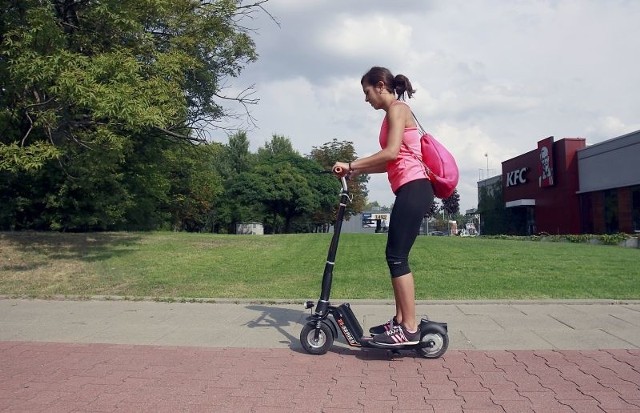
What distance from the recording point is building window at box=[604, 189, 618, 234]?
2922 cm

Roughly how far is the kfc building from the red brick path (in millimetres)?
25590

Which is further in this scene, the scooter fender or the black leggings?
the scooter fender

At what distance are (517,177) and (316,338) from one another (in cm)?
3773

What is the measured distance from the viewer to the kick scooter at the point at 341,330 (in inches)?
199

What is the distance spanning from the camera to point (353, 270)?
1128 centimetres

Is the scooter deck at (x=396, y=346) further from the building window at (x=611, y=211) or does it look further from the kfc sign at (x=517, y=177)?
the kfc sign at (x=517, y=177)

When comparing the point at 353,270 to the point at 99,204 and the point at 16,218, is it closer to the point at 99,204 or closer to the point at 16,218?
the point at 99,204

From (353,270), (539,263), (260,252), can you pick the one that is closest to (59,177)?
(260,252)

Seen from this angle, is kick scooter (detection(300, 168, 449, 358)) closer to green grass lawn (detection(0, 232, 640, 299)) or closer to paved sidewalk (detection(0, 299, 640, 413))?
paved sidewalk (detection(0, 299, 640, 413))

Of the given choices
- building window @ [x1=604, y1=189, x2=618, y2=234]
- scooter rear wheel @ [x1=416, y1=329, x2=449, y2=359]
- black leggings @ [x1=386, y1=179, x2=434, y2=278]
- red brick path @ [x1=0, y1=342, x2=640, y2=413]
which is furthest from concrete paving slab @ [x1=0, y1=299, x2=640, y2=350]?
building window @ [x1=604, y1=189, x2=618, y2=234]

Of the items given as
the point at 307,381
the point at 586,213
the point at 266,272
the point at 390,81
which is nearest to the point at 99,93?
the point at 266,272

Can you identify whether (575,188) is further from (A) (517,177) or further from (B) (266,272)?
(B) (266,272)

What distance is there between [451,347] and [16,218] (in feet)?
56.7

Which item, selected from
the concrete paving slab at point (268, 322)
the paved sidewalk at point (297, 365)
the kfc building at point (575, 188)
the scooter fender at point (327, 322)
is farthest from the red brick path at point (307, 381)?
the kfc building at point (575, 188)
